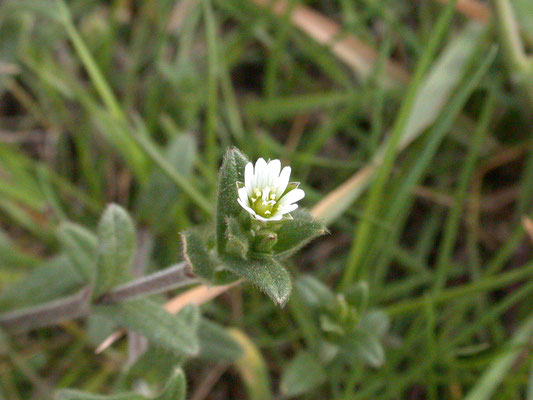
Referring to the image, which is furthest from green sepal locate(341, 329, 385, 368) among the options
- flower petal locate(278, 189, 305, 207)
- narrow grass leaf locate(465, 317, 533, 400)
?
flower petal locate(278, 189, 305, 207)

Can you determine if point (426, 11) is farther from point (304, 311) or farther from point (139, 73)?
point (304, 311)

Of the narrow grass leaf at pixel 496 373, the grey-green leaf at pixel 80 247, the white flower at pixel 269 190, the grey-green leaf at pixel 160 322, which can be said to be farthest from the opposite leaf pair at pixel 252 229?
the narrow grass leaf at pixel 496 373

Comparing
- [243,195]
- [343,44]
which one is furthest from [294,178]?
[243,195]

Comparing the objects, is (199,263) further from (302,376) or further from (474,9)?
(474,9)

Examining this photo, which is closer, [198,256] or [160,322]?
[198,256]

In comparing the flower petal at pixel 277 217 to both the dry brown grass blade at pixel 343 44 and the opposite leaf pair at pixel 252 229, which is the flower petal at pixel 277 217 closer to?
the opposite leaf pair at pixel 252 229

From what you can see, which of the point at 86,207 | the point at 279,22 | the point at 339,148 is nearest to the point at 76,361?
the point at 86,207

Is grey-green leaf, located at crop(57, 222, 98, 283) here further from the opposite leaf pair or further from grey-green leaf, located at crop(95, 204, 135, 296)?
the opposite leaf pair
